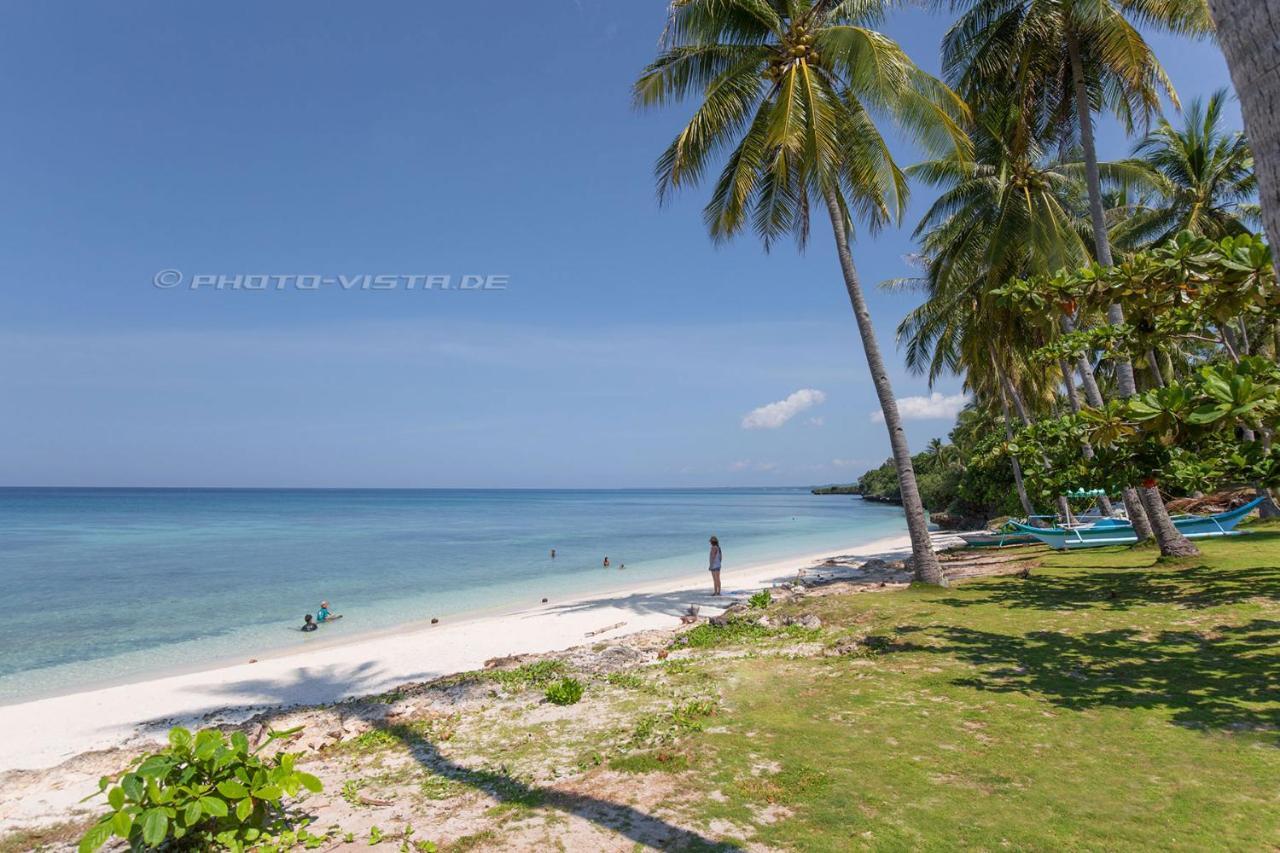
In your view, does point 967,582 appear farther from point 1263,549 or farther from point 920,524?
point 1263,549

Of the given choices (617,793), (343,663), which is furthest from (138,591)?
(617,793)

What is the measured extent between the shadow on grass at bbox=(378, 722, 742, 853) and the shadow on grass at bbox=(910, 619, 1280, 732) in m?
3.80

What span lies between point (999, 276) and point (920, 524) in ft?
33.6

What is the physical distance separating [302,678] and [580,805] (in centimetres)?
882

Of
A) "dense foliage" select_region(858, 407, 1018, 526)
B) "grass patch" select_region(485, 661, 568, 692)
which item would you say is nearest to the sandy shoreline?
"grass patch" select_region(485, 661, 568, 692)

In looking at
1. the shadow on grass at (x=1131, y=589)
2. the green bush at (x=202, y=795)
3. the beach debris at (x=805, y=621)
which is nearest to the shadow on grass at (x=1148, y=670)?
the shadow on grass at (x=1131, y=589)

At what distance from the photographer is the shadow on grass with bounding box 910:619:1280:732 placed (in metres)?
4.86

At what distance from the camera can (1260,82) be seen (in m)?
1.79

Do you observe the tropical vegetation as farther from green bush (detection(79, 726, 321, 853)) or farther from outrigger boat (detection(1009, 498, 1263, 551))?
green bush (detection(79, 726, 321, 853))

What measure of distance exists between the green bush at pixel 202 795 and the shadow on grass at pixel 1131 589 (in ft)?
31.2

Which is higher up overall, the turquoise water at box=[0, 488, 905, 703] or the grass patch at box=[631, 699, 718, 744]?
the grass patch at box=[631, 699, 718, 744]

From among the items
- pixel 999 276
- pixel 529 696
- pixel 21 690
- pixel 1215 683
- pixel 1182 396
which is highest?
pixel 999 276

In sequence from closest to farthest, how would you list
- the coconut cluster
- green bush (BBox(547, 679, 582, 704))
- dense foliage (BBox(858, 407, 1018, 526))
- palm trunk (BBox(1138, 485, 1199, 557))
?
green bush (BBox(547, 679, 582, 704)) → palm trunk (BBox(1138, 485, 1199, 557)) → the coconut cluster → dense foliage (BBox(858, 407, 1018, 526))

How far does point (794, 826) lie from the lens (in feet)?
11.6
